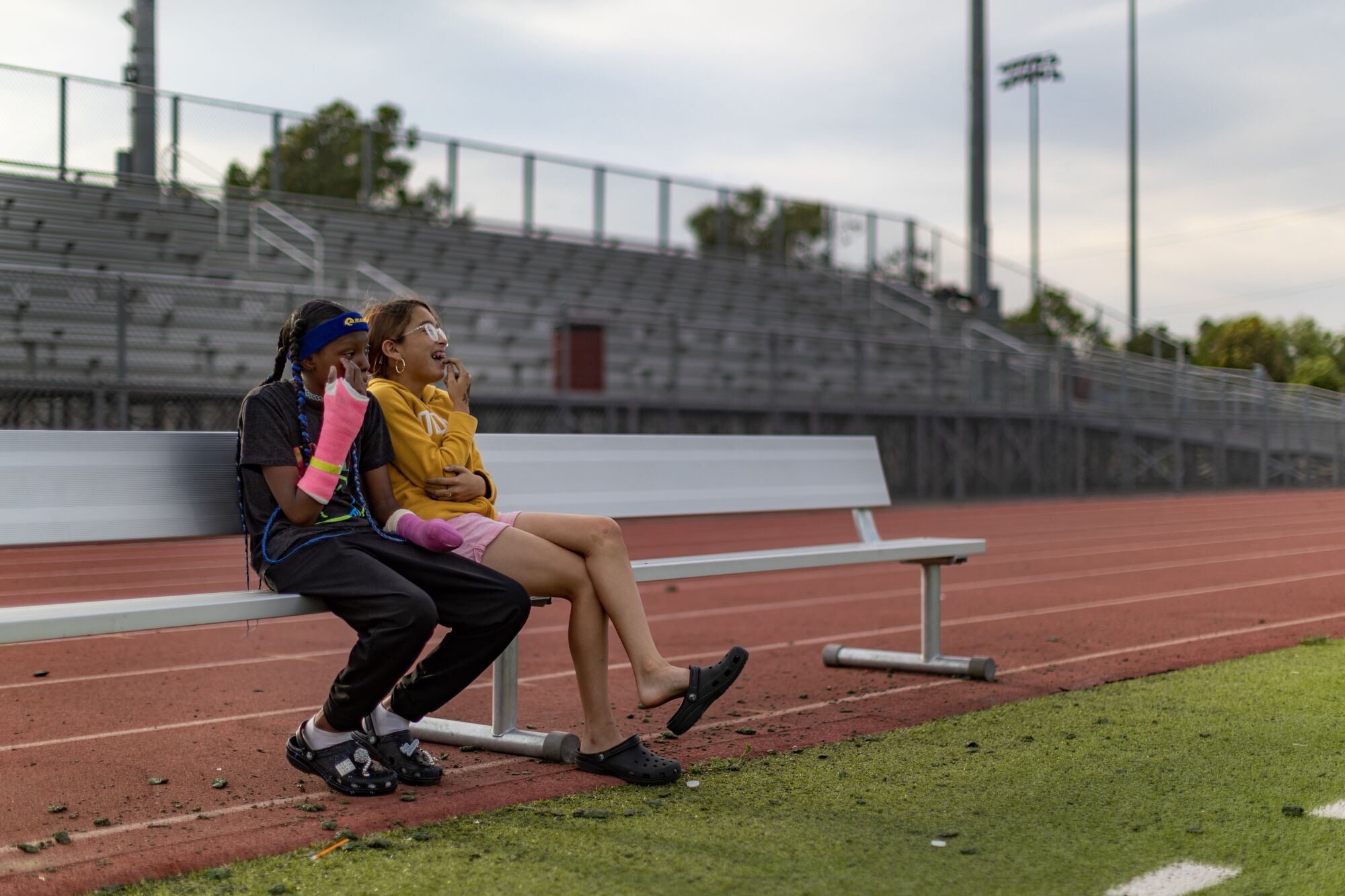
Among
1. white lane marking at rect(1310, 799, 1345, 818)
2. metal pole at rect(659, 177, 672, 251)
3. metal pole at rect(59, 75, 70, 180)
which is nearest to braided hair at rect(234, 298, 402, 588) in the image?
white lane marking at rect(1310, 799, 1345, 818)

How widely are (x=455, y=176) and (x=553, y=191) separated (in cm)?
214

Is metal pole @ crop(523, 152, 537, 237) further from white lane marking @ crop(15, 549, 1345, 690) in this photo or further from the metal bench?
the metal bench

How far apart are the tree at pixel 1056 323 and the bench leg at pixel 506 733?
2405 centimetres

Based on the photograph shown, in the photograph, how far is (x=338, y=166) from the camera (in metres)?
22.7

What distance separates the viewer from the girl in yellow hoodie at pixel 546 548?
3.84 metres

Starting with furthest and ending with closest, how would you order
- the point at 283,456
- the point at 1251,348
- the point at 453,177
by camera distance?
the point at 1251,348 → the point at 453,177 → the point at 283,456

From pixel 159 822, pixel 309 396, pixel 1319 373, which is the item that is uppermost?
pixel 1319 373

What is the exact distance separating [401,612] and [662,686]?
2.57ft

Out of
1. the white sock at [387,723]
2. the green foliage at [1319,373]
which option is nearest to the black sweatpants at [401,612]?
the white sock at [387,723]

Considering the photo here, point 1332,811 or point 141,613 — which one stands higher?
point 141,613

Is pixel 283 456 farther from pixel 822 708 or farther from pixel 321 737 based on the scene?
pixel 822 708

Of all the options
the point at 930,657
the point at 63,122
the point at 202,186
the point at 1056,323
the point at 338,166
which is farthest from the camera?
the point at 1056,323

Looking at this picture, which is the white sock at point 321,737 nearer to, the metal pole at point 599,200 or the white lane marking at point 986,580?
the white lane marking at point 986,580

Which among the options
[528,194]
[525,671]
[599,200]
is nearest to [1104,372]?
[599,200]
